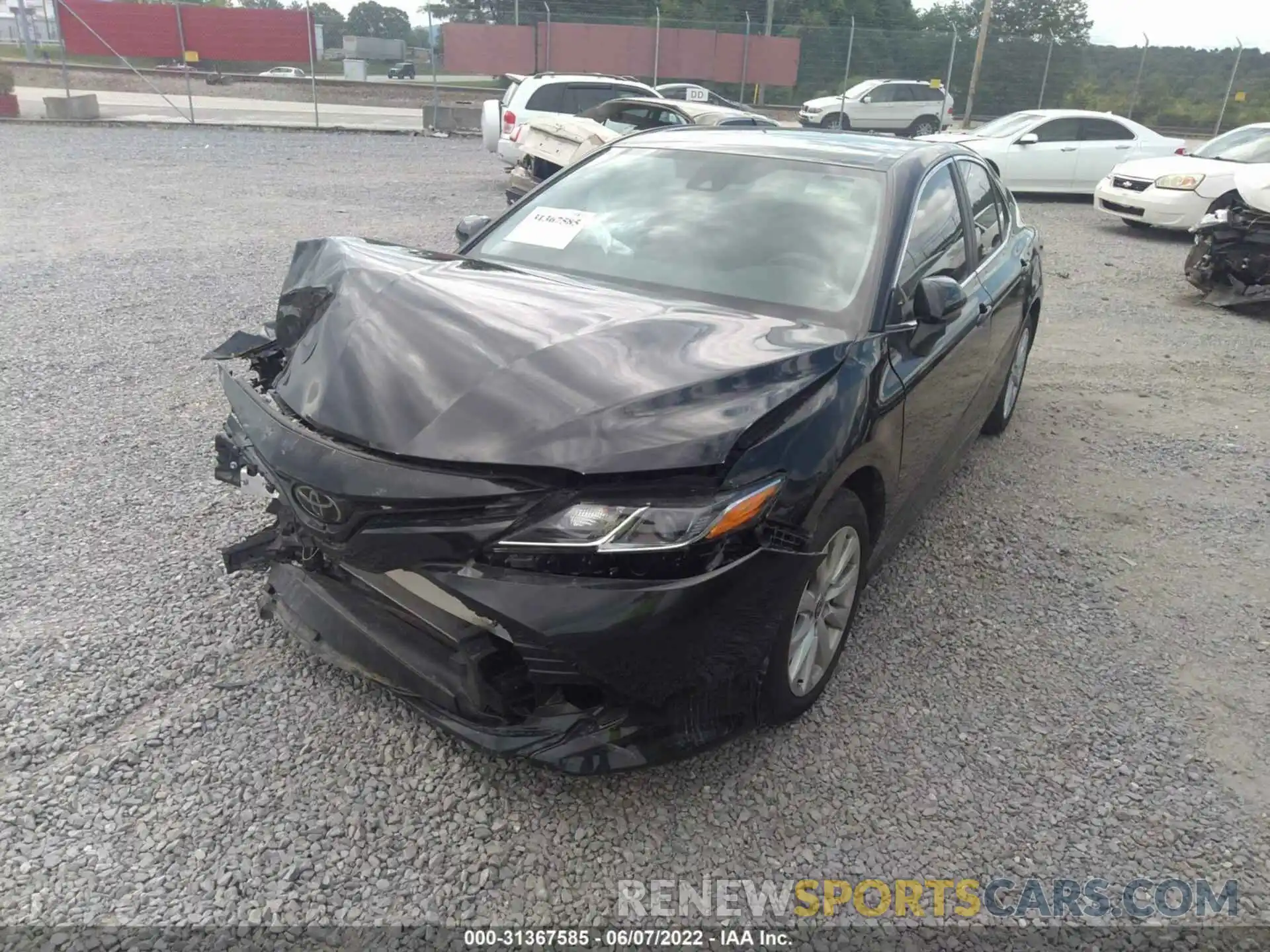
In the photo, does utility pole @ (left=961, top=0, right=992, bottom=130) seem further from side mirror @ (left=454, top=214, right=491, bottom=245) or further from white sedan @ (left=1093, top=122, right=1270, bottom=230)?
side mirror @ (left=454, top=214, right=491, bottom=245)

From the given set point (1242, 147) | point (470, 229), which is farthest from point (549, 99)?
point (470, 229)

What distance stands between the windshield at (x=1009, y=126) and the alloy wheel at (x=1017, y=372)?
1074 cm

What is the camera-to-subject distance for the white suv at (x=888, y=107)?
85.4 feet

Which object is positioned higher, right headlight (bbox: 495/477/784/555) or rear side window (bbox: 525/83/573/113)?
rear side window (bbox: 525/83/573/113)

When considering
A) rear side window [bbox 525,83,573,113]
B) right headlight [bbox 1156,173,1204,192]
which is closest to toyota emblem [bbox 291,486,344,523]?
right headlight [bbox 1156,173,1204,192]

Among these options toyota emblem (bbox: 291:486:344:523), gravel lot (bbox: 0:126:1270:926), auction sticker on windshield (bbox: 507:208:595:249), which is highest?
auction sticker on windshield (bbox: 507:208:595:249)

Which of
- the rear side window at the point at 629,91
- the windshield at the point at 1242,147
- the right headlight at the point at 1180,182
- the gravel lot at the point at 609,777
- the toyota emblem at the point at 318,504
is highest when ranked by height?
the rear side window at the point at 629,91

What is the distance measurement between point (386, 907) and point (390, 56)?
230ft

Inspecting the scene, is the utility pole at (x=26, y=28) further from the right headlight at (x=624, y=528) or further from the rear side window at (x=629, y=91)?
the right headlight at (x=624, y=528)

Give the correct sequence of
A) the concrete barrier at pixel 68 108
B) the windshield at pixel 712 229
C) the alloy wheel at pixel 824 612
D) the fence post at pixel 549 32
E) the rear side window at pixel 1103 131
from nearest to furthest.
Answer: the alloy wheel at pixel 824 612
the windshield at pixel 712 229
the rear side window at pixel 1103 131
the concrete barrier at pixel 68 108
the fence post at pixel 549 32

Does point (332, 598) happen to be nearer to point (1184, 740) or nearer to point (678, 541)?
point (678, 541)

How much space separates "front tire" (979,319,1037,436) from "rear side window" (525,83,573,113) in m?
11.0

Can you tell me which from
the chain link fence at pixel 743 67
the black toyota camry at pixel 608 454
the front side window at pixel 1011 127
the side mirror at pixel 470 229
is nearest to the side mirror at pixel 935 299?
the black toyota camry at pixel 608 454

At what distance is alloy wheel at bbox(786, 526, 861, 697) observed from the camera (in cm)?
261
